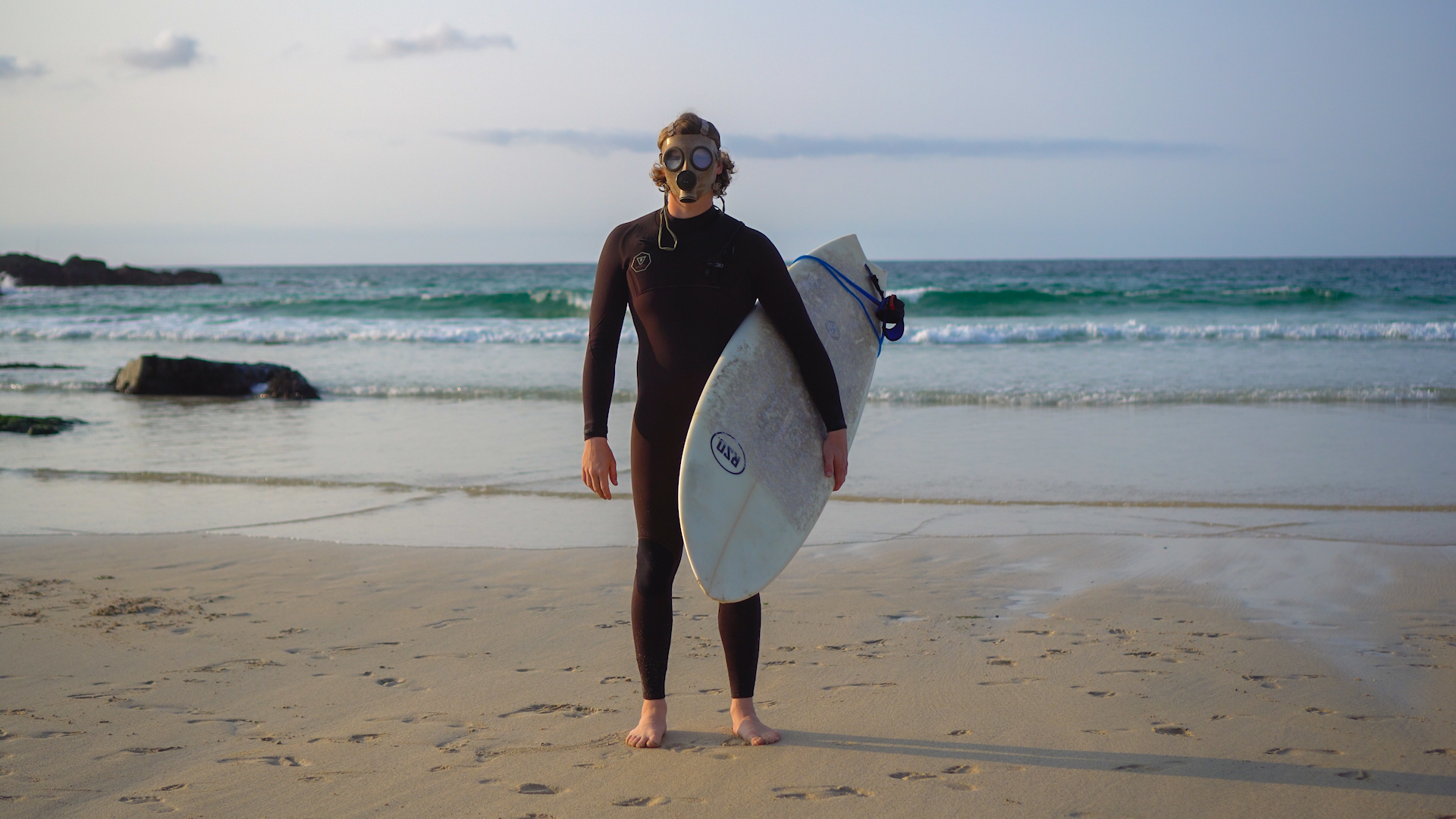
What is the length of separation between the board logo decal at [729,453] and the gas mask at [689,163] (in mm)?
608

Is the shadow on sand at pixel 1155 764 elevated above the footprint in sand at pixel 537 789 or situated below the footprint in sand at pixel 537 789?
below

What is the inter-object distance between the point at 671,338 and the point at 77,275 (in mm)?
52856

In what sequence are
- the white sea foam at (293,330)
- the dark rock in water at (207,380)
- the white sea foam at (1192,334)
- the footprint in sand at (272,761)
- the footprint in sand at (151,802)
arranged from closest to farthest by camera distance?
the footprint in sand at (151,802) < the footprint in sand at (272,761) < the dark rock in water at (207,380) < the white sea foam at (1192,334) < the white sea foam at (293,330)

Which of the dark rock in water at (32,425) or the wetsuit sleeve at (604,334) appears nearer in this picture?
the wetsuit sleeve at (604,334)

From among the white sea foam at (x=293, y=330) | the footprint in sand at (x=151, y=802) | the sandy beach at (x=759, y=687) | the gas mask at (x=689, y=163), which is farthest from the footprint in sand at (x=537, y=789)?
the white sea foam at (x=293, y=330)

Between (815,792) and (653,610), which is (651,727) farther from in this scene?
(815,792)

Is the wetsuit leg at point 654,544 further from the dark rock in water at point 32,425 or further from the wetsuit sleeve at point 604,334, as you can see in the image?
the dark rock in water at point 32,425

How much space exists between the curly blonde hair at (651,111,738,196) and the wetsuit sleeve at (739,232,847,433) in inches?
8.0

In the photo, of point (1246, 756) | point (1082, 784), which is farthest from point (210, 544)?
point (1246, 756)

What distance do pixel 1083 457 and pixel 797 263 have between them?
463cm

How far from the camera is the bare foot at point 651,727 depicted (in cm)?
246

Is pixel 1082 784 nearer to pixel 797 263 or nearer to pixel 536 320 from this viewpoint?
pixel 797 263

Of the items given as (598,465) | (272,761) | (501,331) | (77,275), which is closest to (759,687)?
(598,465)

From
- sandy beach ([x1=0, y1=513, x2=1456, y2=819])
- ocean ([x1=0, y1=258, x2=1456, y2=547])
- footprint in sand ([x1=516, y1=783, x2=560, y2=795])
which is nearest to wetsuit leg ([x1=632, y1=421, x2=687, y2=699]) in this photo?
sandy beach ([x1=0, y1=513, x2=1456, y2=819])
